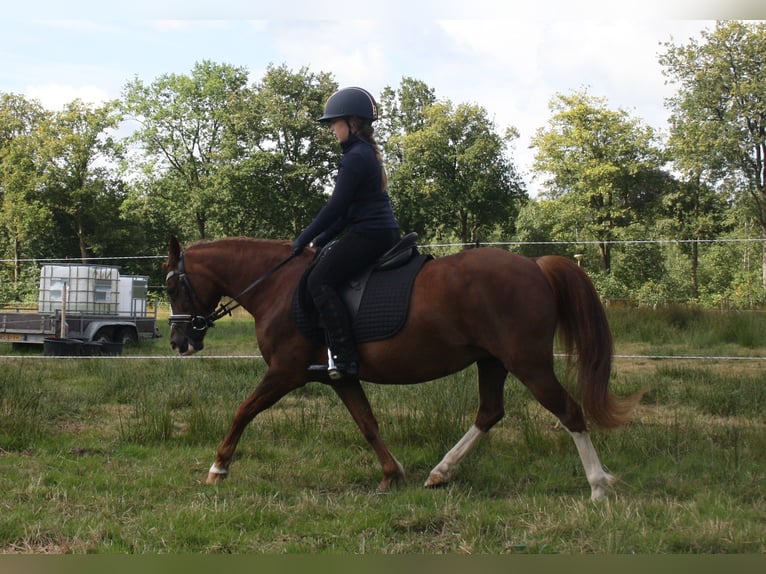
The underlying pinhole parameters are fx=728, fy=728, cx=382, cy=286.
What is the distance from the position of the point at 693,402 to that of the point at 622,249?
61.6 ft

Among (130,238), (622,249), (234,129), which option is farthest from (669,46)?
(130,238)

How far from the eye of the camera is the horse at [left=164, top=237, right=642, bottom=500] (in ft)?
17.4

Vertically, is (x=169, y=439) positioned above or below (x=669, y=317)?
below

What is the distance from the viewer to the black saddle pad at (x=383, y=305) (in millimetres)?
5570

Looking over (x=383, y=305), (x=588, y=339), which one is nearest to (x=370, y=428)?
(x=383, y=305)

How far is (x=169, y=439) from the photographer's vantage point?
718 centimetres

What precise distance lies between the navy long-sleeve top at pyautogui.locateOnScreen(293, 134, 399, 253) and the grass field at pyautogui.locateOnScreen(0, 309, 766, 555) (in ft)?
6.63

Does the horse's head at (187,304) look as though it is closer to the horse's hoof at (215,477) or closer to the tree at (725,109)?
the horse's hoof at (215,477)

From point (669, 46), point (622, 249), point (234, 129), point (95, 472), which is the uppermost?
point (669, 46)

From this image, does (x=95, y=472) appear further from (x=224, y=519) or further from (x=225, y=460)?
(x=224, y=519)

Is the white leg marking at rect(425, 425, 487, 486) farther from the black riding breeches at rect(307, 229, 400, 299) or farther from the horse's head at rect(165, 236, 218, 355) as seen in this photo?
the horse's head at rect(165, 236, 218, 355)

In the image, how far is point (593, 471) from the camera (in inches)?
205

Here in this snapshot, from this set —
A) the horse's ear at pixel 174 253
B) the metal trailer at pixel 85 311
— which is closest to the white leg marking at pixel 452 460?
the horse's ear at pixel 174 253

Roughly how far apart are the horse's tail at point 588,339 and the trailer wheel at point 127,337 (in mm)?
13806
